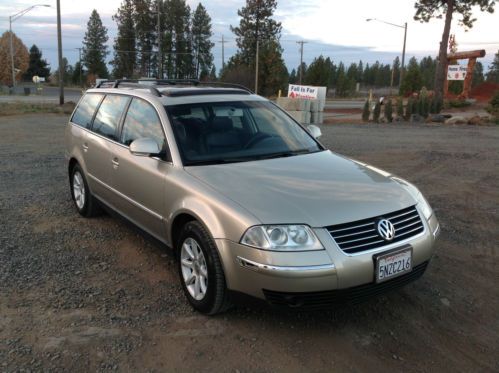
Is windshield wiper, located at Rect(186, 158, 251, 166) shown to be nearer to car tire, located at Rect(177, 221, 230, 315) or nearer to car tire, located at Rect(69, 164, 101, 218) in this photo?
car tire, located at Rect(177, 221, 230, 315)

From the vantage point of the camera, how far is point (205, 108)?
4.51 metres

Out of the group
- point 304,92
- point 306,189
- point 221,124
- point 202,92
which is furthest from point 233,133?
point 304,92

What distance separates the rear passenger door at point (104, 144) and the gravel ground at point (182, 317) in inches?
22.3

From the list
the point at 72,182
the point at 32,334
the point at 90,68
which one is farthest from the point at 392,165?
the point at 90,68

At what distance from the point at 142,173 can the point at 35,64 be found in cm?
11092

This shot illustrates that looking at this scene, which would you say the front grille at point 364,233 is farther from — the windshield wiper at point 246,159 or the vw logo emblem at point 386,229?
the windshield wiper at point 246,159

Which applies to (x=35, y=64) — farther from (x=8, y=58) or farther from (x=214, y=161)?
(x=214, y=161)

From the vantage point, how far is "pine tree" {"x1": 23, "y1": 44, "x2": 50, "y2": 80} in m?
102

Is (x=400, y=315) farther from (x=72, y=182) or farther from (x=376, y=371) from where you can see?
(x=72, y=182)

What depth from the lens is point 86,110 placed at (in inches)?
237

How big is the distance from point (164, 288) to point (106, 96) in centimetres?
254

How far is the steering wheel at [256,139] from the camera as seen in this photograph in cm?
434

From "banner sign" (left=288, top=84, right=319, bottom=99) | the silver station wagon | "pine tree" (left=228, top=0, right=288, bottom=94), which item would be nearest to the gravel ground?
the silver station wagon

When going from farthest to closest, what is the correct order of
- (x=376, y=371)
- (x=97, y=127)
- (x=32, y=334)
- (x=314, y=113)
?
(x=314, y=113), (x=97, y=127), (x=32, y=334), (x=376, y=371)
